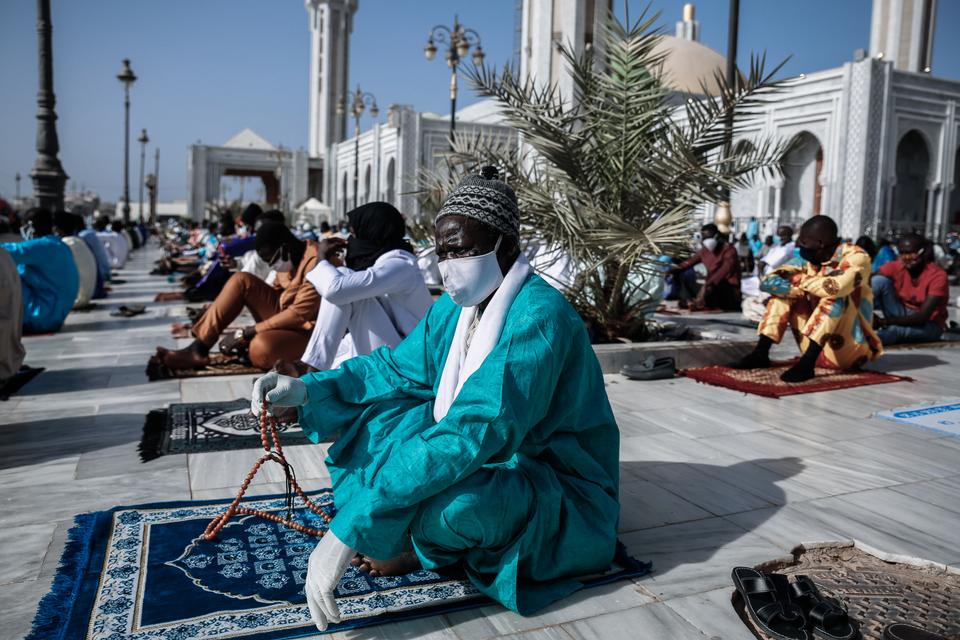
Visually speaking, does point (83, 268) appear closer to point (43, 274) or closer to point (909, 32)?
point (43, 274)

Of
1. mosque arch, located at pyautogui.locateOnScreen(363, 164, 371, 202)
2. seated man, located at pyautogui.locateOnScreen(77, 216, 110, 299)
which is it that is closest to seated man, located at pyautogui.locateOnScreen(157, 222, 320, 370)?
seated man, located at pyautogui.locateOnScreen(77, 216, 110, 299)

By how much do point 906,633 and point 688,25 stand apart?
46071 millimetres

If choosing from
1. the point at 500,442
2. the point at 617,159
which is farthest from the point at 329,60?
the point at 500,442

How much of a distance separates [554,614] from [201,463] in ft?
6.70

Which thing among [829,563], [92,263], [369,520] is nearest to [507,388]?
[369,520]

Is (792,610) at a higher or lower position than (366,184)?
lower

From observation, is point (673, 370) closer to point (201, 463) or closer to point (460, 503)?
point (201, 463)

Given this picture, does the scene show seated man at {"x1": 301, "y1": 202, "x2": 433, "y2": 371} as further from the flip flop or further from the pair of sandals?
the flip flop

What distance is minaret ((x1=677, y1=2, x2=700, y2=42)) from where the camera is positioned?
4347 cm

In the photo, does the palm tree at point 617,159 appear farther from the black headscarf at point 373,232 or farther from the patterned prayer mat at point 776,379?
the black headscarf at point 373,232

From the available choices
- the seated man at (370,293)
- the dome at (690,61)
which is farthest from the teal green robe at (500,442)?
the dome at (690,61)

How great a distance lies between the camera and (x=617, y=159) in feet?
21.4

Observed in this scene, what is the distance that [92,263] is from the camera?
1005 cm

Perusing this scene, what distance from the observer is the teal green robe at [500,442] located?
1934 millimetres
